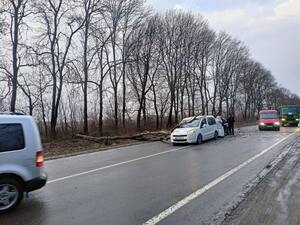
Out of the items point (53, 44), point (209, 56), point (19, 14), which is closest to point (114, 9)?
point (53, 44)

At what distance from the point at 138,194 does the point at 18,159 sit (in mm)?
2607

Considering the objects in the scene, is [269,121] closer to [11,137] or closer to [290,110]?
[290,110]

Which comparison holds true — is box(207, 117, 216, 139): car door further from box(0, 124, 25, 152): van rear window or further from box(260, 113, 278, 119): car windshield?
box(0, 124, 25, 152): van rear window

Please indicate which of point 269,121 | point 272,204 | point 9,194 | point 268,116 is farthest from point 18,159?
point 268,116

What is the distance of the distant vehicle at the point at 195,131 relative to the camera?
21.4 metres

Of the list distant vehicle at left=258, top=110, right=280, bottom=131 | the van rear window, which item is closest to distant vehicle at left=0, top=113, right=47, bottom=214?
the van rear window

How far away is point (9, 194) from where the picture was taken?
6.80 m

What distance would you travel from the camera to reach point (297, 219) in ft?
19.1

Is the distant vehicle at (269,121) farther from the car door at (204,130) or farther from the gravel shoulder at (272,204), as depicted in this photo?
the gravel shoulder at (272,204)

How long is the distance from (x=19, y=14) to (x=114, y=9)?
12.7 m

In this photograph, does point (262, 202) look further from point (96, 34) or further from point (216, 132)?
point (96, 34)

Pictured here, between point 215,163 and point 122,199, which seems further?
point 215,163

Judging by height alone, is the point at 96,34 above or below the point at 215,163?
above

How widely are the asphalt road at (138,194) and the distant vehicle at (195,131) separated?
8.35 metres
